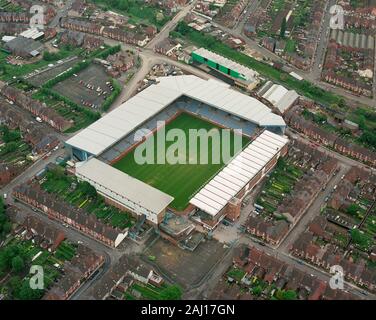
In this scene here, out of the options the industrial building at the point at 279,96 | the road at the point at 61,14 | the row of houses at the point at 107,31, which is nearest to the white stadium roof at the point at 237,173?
the industrial building at the point at 279,96

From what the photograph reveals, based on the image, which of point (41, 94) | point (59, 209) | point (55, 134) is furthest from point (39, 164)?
point (41, 94)

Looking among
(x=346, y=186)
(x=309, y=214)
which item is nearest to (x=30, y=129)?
(x=309, y=214)

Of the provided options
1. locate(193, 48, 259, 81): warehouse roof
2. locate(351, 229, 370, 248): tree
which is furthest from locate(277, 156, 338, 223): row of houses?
locate(193, 48, 259, 81): warehouse roof

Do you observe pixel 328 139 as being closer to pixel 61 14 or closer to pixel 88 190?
pixel 88 190

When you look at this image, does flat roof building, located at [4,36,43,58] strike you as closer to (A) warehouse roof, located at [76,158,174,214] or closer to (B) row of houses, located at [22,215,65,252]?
(A) warehouse roof, located at [76,158,174,214]

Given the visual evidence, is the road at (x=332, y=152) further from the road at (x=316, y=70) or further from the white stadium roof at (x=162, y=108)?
the road at (x=316, y=70)
